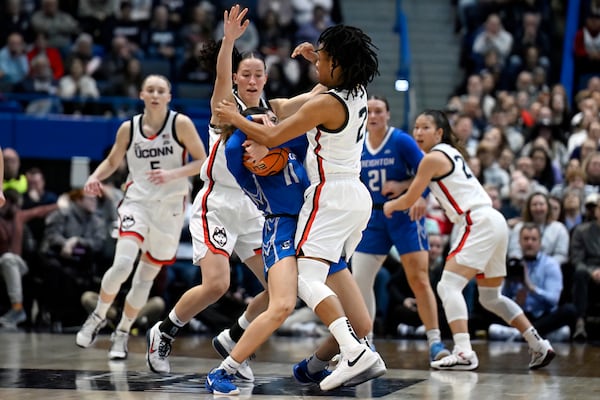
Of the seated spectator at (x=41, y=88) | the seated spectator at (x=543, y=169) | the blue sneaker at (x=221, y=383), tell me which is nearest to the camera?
the blue sneaker at (x=221, y=383)

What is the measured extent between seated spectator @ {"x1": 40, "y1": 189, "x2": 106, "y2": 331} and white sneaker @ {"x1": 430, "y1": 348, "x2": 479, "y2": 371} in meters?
4.68

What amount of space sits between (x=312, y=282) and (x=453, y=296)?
6.98ft

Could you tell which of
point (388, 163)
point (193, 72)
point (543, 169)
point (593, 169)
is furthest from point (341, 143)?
point (193, 72)

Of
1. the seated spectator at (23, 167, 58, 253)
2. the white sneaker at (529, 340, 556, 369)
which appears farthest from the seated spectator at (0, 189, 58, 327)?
the white sneaker at (529, 340, 556, 369)

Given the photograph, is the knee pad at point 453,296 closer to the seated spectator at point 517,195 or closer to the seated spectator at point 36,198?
the seated spectator at point 517,195

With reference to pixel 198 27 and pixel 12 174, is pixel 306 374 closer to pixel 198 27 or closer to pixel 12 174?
pixel 12 174

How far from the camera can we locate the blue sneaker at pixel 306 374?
711 centimetres

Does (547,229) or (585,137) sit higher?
(585,137)

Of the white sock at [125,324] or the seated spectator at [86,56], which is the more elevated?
the seated spectator at [86,56]

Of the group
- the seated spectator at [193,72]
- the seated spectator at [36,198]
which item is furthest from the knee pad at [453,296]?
the seated spectator at [193,72]

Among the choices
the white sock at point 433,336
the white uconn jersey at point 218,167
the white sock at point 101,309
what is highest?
the white uconn jersey at point 218,167

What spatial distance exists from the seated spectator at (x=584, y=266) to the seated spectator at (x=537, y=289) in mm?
127

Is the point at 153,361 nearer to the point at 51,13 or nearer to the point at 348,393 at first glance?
the point at 348,393

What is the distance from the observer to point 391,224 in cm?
877
